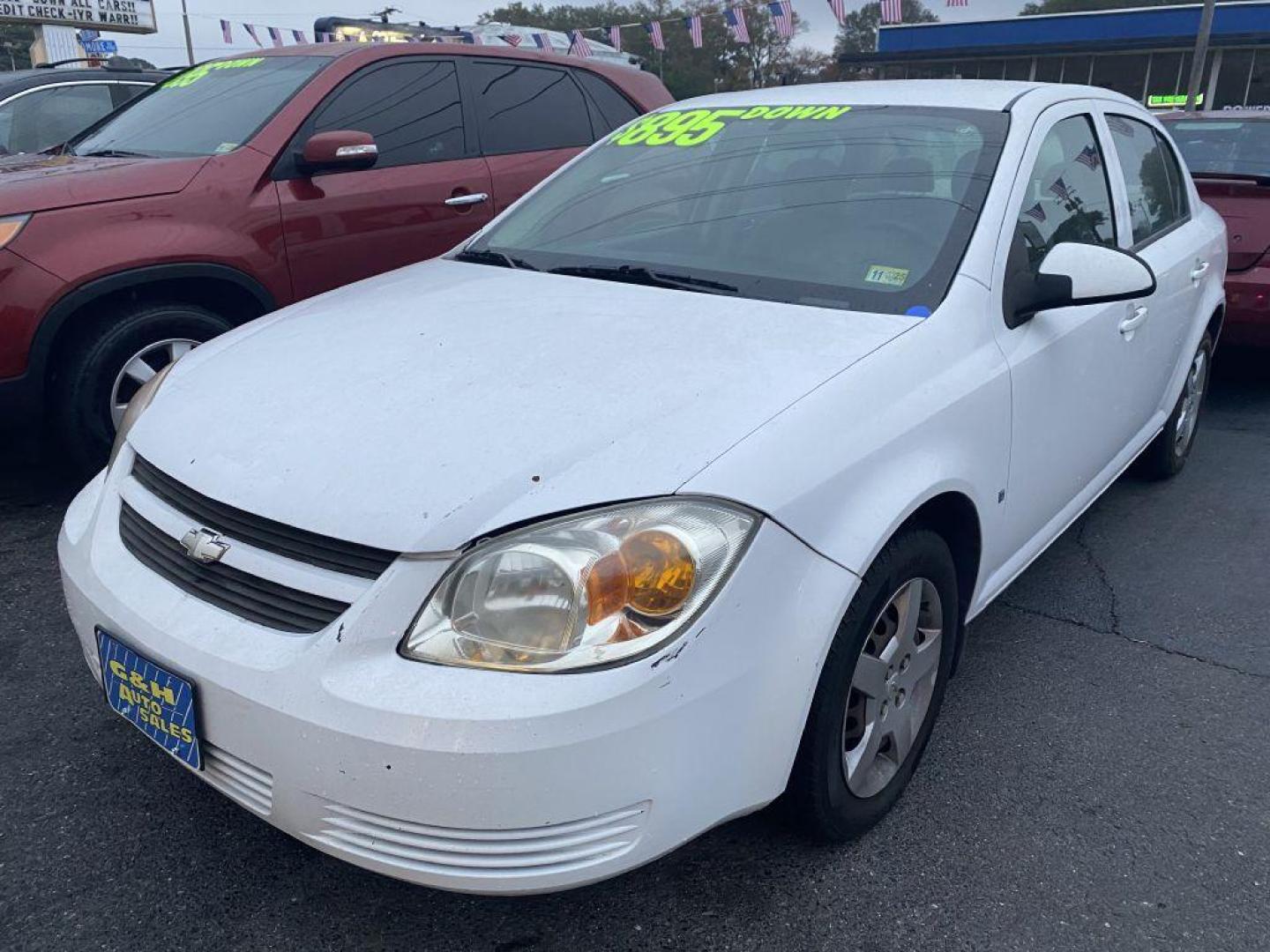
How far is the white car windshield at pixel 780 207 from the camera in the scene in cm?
252

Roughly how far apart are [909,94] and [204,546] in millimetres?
2364

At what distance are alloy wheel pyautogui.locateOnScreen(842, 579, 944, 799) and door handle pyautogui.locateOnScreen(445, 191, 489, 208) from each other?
3256 mm

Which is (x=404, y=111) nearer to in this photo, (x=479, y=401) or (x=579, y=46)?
(x=479, y=401)

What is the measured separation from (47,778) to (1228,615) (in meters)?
3.41

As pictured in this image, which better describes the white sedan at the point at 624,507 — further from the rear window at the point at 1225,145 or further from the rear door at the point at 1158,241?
the rear window at the point at 1225,145

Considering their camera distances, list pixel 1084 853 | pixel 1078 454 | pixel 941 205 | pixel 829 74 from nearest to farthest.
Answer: pixel 1084 853 < pixel 941 205 < pixel 1078 454 < pixel 829 74

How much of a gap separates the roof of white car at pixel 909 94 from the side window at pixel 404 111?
1691mm

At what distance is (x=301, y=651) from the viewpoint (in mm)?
1705

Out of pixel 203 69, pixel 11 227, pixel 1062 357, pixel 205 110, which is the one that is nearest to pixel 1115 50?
pixel 203 69

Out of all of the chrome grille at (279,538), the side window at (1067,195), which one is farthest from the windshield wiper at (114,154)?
the side window at (1067,195)

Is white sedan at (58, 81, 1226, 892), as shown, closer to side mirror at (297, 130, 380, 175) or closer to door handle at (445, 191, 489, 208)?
side mirror at (297, 130, 380, 175)

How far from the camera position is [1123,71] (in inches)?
1374

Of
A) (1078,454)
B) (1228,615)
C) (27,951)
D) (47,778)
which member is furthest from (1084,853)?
(47,778)

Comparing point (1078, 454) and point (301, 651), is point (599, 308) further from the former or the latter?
point (1078, 454)
